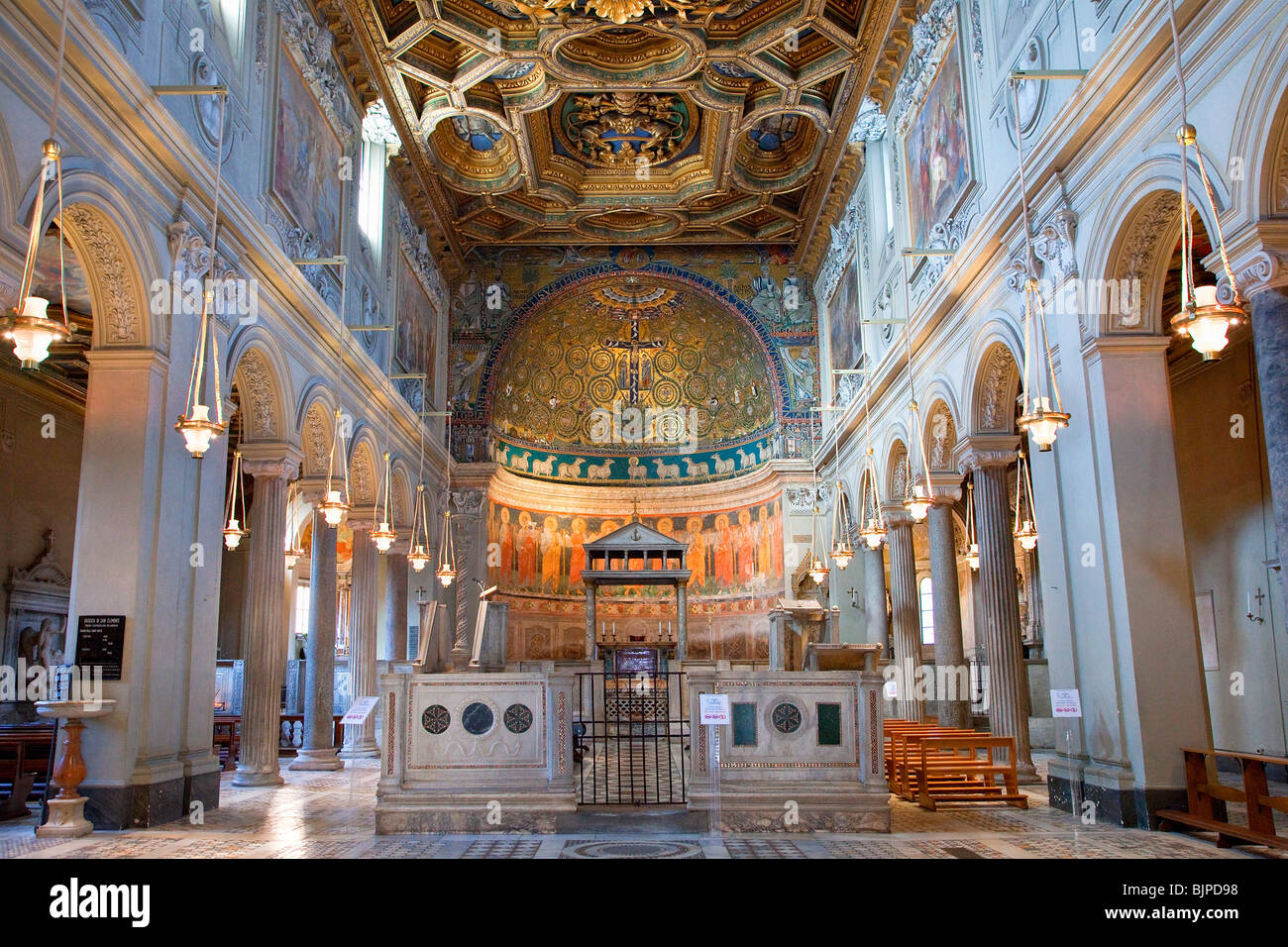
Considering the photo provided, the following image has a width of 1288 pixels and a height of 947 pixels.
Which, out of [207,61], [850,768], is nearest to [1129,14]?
[850,768]

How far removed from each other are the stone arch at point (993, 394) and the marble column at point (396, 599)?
13.1 metres

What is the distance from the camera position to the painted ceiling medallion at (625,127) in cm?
2153

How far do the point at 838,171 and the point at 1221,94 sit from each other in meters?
14.5

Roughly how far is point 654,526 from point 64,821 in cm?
2214

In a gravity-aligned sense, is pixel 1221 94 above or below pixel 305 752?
above

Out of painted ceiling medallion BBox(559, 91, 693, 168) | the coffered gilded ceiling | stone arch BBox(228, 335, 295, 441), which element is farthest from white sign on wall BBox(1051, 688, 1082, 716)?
painted ceiling medallion BBox(559, 91, 693, 168)

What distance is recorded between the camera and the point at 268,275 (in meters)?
13.3

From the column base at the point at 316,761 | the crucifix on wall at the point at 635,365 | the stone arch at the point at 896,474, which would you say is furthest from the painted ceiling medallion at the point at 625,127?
the column base at the point at 316,761

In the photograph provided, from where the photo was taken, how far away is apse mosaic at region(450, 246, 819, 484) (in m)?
27.2

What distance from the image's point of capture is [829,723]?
988 centimetres

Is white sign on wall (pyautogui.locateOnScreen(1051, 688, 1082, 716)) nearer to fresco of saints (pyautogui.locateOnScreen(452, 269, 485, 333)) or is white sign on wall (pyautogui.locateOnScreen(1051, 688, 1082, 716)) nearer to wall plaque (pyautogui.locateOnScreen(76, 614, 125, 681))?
wall plaque (pyautogui.locateOnScreen(76, 614, 125, 681))

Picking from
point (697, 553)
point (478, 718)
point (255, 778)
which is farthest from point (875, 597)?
point (478, 718)

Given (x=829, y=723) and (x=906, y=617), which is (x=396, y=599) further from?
(x=829, y=723)
